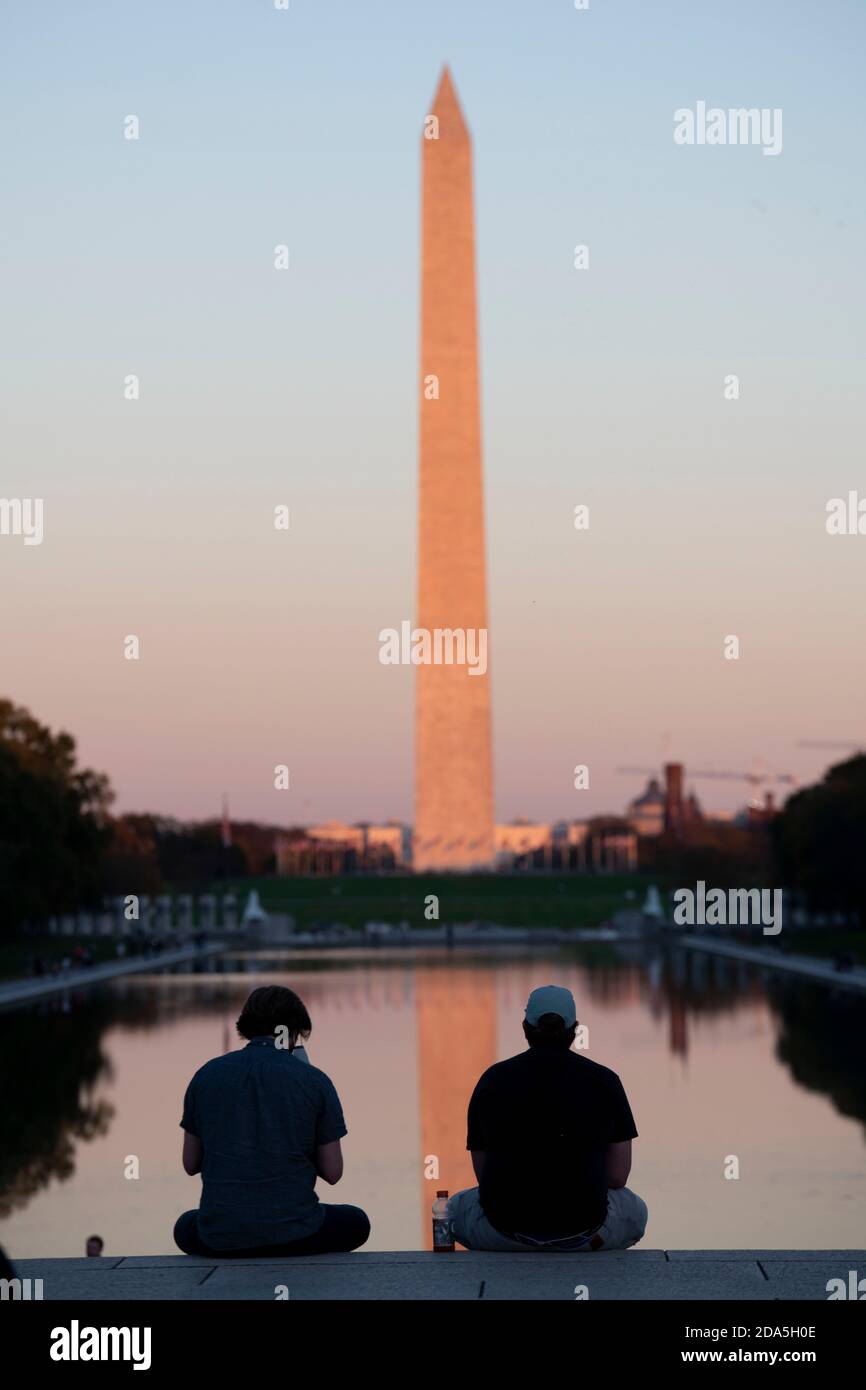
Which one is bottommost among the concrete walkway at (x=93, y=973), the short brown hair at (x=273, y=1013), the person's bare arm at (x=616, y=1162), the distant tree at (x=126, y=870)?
the concrete walkway at (x=93, y=973)

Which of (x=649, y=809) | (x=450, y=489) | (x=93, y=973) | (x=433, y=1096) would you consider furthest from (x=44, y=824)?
(x=649, y=809)

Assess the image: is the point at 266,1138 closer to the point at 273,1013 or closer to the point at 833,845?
the point at 273,1013

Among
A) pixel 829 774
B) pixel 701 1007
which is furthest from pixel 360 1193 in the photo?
pixel 829 774

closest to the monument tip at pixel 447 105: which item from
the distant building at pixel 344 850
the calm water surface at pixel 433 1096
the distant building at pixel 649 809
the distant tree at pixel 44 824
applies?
the distant tree at pixel 44 824

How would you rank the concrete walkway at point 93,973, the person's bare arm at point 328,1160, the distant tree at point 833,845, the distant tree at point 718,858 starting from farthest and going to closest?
the distant tree at point 718,858, the distant tree at point 833,845, the concrete walkway at point 93,973, the person's bare arm at point 328,1160

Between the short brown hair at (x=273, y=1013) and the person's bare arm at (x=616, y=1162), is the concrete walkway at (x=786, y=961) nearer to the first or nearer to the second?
the person's bare arm at (x=616, y=1162)

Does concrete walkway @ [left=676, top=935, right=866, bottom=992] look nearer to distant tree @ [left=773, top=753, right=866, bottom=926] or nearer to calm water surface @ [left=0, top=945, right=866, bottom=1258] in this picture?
calm water surface @ [left=0, top=945, right=866, bottom=1258]

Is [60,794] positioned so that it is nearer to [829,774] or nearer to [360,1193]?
[829,774]
